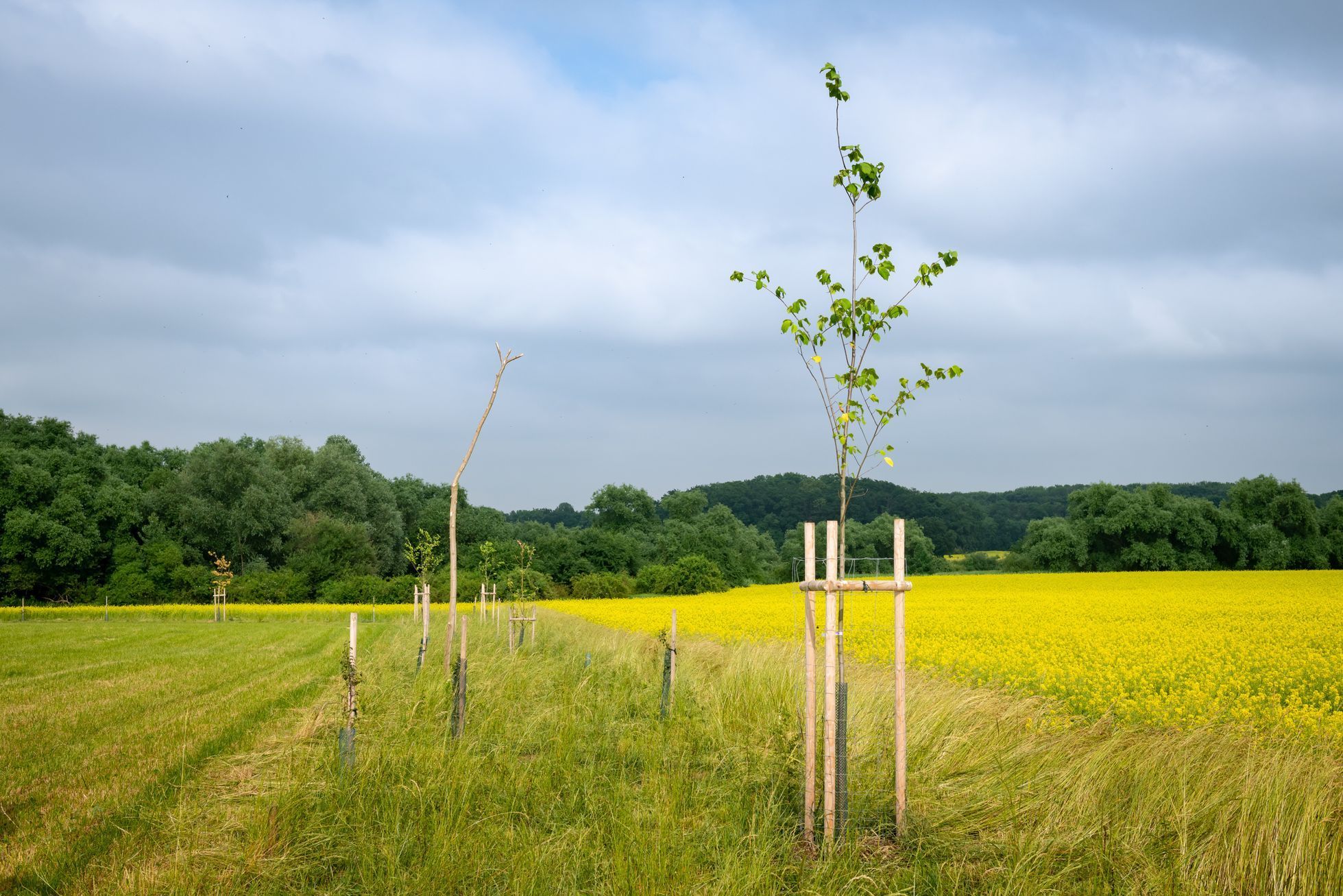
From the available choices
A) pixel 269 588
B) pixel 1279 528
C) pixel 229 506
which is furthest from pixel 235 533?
pixel 1279 528

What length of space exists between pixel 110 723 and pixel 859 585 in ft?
33.5

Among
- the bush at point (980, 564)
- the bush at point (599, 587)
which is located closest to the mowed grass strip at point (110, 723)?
the bush at point (599, 587)

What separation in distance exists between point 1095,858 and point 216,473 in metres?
59.2

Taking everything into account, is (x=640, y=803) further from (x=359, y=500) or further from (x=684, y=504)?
(x=684, y=504)

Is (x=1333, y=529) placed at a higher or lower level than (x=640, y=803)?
higher

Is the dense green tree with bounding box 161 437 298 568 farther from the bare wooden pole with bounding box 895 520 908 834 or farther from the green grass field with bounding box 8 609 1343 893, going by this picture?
the bare wooden pole with bounding box 895 520 908 834

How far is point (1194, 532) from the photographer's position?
189ft

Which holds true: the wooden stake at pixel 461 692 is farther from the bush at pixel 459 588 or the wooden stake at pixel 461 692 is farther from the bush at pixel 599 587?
the bush at pixel 599 587

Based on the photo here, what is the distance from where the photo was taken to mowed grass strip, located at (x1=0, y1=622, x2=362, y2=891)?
18.8 feet

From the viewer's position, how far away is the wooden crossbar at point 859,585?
4797mm

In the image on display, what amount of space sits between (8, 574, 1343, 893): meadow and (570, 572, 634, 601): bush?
123 ft

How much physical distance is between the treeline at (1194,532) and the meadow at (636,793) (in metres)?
52.4

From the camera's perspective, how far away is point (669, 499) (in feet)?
296

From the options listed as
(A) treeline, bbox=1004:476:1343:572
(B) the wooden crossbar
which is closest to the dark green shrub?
(B) the wooden crossbar
